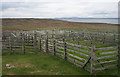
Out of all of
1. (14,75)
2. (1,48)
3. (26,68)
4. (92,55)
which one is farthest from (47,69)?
(1,48)

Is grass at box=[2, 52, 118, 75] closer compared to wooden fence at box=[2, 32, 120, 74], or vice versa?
wooden fence at box=[2, 32, 120, 74]

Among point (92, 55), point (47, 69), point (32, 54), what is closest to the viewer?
point (92, 55)

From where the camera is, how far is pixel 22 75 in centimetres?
681

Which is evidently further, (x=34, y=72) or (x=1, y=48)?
(x=1, y=48)

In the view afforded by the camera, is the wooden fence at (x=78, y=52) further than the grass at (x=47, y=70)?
No

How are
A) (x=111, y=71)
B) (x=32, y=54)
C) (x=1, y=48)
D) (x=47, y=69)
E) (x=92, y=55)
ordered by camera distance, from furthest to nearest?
1. (x=1, y=48)
2. (x=32, y=54)
3. (x=47, y=69)
4. (x=111, y=71)
5. (x=92, y=55)

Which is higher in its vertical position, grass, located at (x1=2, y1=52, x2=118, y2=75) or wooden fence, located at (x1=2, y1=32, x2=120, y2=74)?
wooden fence, located at (x1=2, y1=32, x2=120, y2=74)

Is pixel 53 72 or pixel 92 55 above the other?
pixel 92 55

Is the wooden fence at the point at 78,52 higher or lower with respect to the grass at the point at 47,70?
higher

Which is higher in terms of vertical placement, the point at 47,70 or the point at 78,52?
the point at 78,52

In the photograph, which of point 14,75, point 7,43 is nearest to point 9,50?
point 7,43

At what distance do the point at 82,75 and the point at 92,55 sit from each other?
4.17 ft

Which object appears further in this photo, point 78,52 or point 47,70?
point 78,52

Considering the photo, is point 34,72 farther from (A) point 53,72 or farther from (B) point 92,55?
(B) point 92,55
